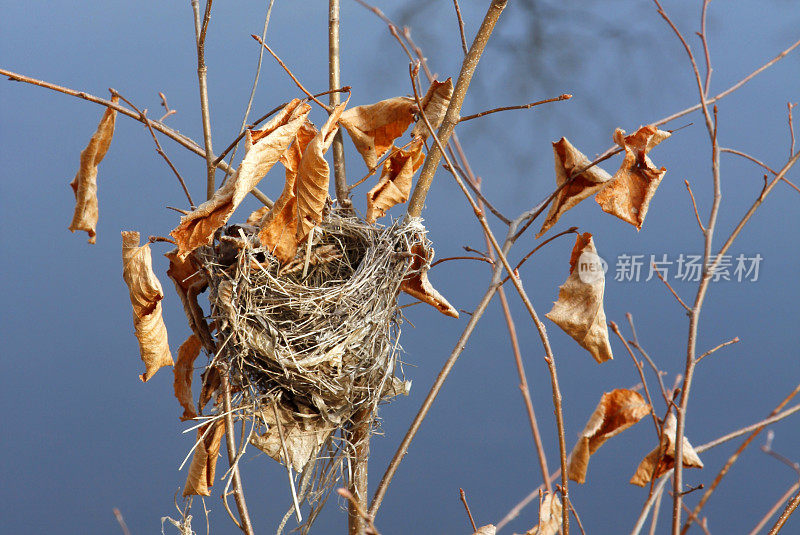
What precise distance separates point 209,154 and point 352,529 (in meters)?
0.58

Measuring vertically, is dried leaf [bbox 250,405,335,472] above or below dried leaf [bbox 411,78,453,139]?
below

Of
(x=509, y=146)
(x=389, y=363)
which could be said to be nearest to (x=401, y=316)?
(x=389, y=363)

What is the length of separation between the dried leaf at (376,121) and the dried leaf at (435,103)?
0.02 m

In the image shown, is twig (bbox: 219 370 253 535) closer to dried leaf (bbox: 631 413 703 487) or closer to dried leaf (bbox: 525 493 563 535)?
dried leaf (bbox: 525 493 563 535)

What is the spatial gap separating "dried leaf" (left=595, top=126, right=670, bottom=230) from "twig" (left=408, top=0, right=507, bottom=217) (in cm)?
24

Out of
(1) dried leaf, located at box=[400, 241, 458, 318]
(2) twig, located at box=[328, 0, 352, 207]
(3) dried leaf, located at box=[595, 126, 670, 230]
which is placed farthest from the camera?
(2) twig, located at box=[328, 0, 352, 207]

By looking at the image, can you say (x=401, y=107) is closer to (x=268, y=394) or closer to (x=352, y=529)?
(x=268, y=394)

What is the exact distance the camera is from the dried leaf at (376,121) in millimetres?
1027

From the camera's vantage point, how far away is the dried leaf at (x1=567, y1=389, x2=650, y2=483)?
808mm

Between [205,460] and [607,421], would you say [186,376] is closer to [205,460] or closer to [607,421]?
[205,460]

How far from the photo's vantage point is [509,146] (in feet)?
6.92

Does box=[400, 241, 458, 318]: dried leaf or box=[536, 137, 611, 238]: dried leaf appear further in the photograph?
box=[400, 241, 458, 318]: dried leaf

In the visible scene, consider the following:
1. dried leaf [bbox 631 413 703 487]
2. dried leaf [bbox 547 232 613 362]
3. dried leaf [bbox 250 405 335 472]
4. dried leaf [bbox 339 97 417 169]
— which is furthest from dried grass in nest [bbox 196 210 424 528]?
dried leaf [bbox 631 413 703 487]

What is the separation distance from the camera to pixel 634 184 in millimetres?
817
